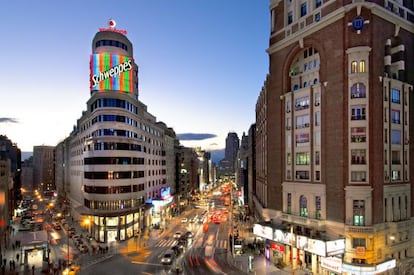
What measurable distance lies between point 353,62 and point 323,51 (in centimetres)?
583

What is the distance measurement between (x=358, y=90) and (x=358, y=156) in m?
9.42

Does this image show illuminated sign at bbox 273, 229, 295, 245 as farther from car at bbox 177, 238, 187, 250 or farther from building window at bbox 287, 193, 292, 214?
car at bbox 177, 238, 187, 250

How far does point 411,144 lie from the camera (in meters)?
52.1

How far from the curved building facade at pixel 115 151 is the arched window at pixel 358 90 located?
5286 centimetres

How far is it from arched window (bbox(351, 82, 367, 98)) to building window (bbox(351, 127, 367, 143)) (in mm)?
4691

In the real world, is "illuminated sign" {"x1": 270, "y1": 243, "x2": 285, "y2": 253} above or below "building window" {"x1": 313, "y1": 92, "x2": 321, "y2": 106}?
below

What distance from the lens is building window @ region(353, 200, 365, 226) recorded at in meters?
45.6

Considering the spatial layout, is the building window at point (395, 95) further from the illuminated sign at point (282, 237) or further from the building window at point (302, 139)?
the illuminated sign at point (282, 237)

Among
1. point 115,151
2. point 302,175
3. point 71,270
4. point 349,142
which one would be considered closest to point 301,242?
point 302,175

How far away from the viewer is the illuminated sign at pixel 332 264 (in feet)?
142

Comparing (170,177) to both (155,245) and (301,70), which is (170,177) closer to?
(155,245)

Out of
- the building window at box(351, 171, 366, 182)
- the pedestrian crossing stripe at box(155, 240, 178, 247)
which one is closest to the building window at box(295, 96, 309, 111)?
the building window at box(351, 171, 366, 182)

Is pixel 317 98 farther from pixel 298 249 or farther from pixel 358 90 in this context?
pixel 298 249

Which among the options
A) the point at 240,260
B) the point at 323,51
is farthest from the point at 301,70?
the point at 240,260
